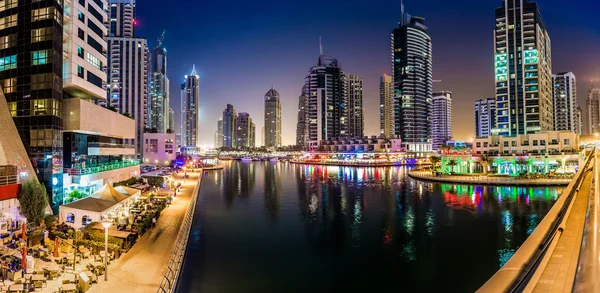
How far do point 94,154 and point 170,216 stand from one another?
52.4ft

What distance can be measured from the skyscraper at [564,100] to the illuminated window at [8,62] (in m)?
187

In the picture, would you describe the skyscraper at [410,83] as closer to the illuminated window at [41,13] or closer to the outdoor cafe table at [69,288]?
the illuminated window at [41,13]

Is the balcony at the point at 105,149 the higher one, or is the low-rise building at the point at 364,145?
the low-rise building at the point at 364,145

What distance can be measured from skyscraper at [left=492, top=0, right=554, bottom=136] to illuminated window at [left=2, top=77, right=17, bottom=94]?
118 m

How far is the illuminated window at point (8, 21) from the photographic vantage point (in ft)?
94.2

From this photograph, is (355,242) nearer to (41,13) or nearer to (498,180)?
(41,13)

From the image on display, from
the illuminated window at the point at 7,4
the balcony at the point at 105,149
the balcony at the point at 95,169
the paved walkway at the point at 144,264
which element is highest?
the illuminated window at the point at 7,4

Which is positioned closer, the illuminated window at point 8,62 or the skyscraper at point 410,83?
the illuminated window at point 8,62

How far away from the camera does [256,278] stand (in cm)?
1964

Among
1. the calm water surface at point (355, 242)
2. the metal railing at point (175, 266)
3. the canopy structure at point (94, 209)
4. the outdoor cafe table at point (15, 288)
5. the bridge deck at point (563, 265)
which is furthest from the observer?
the canopy structure at point (94, 209)

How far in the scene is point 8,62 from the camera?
28.7 metres

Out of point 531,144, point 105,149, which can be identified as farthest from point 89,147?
point 531,144

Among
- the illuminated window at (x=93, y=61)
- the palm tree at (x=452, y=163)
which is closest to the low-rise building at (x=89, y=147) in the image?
the illuminated window at (x=93, y=61)

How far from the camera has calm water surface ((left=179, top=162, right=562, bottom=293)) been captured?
→ 19.4m
